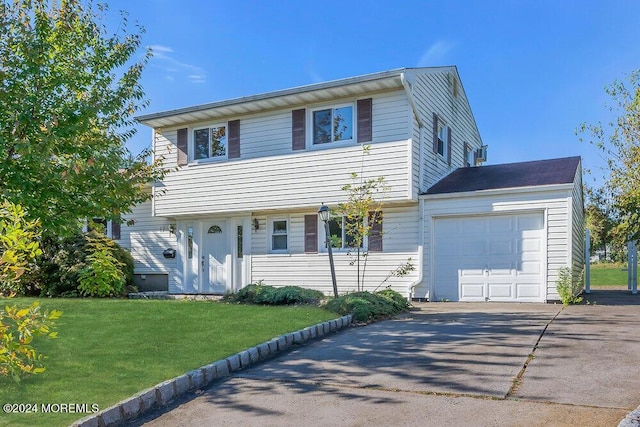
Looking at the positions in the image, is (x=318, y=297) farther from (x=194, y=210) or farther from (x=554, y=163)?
(x=554, y=163)

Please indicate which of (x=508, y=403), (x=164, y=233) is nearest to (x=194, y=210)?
(x=164, y=233)

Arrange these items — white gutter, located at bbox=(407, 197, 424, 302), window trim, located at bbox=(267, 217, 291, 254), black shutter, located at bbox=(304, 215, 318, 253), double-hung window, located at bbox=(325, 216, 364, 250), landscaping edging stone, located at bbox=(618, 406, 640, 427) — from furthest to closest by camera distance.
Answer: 1. window trim, located at bbox=(267, 217, 291, 254)
2. black shutter, located at bbox=(304, 215, 318, 253)
3. double-hung window, located at bbox=(325, 216, 364, 250)
4. white gutter, located at bbox=(407, 197, 424, 302)
5. landscaping edging stone, located at bbox=(618, 406, 640, 427)

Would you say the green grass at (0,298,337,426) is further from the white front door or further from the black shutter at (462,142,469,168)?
the black shutter at (462,142,469,168)

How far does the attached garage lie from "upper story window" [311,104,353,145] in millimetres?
2738

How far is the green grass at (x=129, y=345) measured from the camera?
13.5 ft

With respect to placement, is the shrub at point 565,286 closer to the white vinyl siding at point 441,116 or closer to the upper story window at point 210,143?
the white vinyl siding at point 441,116

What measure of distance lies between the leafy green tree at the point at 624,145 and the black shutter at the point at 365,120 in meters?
8.31

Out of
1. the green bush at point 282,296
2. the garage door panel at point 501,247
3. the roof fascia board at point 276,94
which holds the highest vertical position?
the roof fascia board at point 276,94

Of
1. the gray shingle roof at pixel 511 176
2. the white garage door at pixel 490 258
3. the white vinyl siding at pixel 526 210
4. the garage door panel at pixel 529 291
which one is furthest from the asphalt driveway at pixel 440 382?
the gray shingle roof at pixel 511 176

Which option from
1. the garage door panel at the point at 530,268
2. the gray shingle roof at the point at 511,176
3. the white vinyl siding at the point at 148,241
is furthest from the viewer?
the white vinyl siding at the point at 148,241

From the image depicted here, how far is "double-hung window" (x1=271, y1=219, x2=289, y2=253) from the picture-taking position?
1394 cm

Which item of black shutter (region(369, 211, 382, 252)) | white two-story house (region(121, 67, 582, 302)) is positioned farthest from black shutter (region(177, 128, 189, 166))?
black shutter (region(369, 211, 382, 252))

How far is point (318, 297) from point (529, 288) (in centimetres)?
496

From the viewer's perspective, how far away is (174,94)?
657 inches
